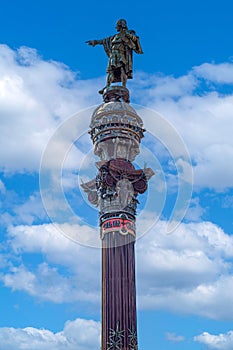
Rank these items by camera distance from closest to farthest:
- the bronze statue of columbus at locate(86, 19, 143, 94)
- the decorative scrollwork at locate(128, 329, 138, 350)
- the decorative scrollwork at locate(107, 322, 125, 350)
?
the decorative scrollwork at locate(107, 322, 125, 350) < the decorative scrollwork at locate(128, 329, 138, 350) < the bronze statue of columbus at locate(86, 19, 143, 94)

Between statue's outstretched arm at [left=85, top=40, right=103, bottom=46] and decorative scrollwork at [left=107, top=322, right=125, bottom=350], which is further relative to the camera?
statue's outstretched arm at [left=85, top=40, right=103, bottom=46]

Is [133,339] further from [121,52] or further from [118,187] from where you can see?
[121,52]

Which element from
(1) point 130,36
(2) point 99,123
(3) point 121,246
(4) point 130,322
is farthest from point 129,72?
(4) point 130,322

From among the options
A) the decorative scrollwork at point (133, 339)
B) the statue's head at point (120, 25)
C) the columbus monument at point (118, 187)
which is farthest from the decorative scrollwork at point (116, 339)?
the statue's head at point (120, 25)

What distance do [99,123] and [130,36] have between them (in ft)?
41.8

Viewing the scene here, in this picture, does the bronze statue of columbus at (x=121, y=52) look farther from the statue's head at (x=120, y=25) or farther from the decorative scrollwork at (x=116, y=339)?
the decorative scrollwork at (x=116, y=339)

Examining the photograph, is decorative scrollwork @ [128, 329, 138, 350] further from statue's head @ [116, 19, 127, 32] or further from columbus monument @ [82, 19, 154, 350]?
statue's head @ [116, 19, 127, 32]

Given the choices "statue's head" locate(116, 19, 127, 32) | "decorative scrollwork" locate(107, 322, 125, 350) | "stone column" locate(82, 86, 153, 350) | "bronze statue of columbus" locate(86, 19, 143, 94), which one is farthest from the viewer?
"statue's head" locate(116, 19, 127, 32)

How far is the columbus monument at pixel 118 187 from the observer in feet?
213

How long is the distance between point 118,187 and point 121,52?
702 inches

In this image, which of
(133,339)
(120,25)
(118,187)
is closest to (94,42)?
(120,25)

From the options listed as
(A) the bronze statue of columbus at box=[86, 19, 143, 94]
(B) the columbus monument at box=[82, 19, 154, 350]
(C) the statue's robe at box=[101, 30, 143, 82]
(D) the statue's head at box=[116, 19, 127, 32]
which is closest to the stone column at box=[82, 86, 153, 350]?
(B) the columbus monument at box=[82, 19, 154, 350]

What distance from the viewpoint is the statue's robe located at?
3113 inches

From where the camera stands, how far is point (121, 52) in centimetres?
7919
